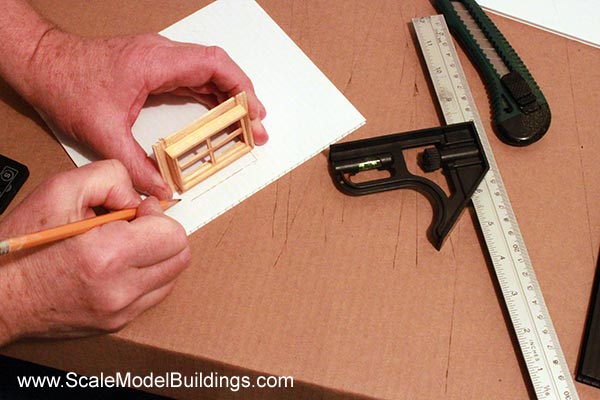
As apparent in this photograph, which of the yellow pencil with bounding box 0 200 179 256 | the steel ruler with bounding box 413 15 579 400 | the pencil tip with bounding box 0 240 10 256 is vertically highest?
the pencil tip with bounding box 0 240 10 256

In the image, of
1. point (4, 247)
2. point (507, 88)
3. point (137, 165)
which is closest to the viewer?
point (4, 247)

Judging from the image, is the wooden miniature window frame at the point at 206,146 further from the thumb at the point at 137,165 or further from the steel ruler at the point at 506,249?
the steel ruler at the point at 506,249

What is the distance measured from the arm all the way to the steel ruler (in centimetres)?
30

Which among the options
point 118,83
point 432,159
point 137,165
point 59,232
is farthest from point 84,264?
point 432,159

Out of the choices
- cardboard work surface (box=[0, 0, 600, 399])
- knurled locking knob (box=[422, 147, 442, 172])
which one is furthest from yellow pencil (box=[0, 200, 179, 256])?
knurled locking knob (box=[422, 147, 442, 172])

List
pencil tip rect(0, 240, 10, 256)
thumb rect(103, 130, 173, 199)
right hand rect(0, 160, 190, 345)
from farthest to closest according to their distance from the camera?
1. thumb rect(103, 130, 173, 199)
2. right hand rect(0, 160, 190, 345)
3. pencil tip rect(0, 240, 10, 256)

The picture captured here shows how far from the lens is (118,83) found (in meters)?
0.73

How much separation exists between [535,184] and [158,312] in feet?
1.87

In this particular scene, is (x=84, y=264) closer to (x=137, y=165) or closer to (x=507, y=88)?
(x=137, y=165)

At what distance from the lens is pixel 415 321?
69 centimetres

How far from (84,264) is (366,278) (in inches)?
14.0

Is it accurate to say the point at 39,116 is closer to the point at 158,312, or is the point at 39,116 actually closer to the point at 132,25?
the point at 132,25

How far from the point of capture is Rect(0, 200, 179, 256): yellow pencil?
1.69ft

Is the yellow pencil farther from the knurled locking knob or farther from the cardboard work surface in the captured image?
the knurled locking knob
